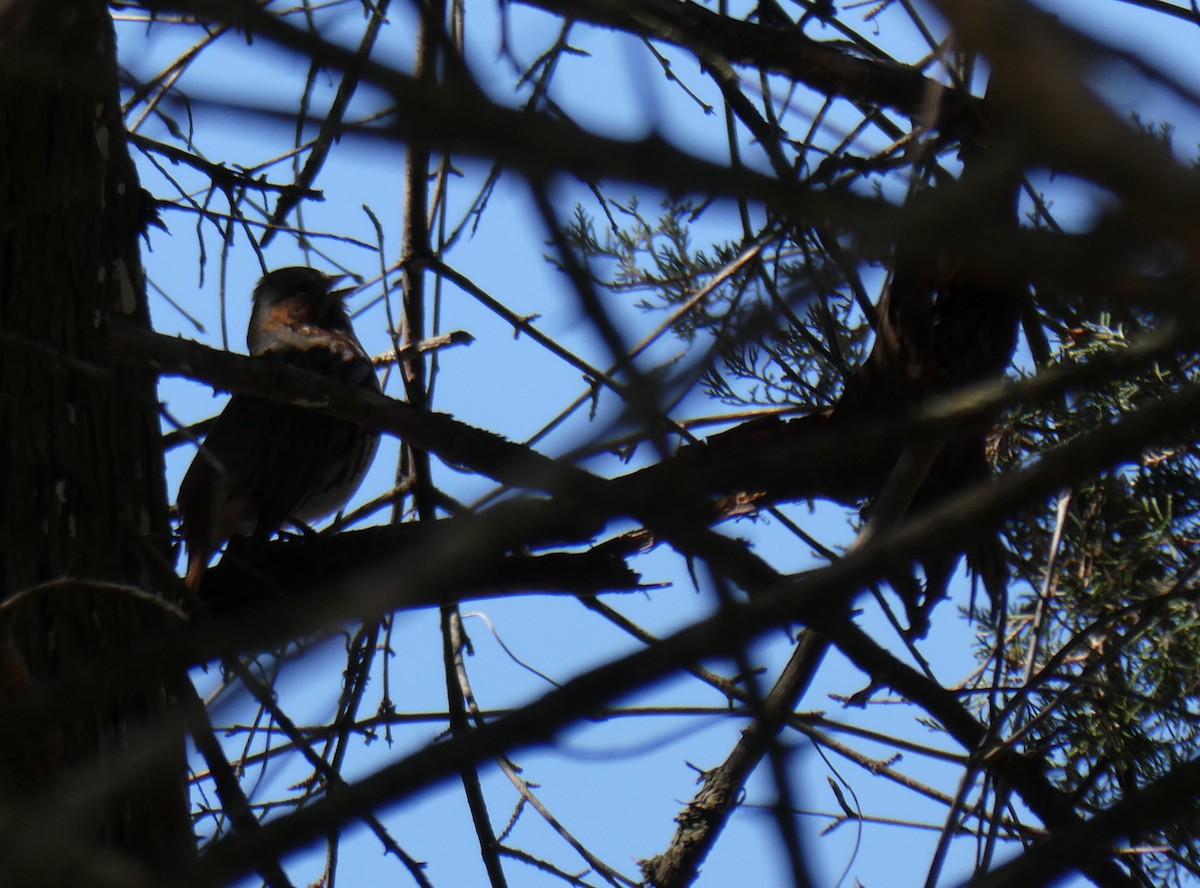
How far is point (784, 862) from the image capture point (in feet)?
2.58

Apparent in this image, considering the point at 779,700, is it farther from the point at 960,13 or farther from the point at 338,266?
the point at 960,13

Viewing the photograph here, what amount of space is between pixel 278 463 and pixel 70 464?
2554mm

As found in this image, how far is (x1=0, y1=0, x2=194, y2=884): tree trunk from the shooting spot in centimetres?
213

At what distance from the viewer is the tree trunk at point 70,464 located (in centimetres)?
213

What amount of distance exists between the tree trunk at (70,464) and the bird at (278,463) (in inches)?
65.7

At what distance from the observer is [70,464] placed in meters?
2.39

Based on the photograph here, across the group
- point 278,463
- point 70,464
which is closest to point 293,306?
point 278,463

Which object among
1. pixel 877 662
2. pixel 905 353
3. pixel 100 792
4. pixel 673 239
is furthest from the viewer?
pixel 673 239

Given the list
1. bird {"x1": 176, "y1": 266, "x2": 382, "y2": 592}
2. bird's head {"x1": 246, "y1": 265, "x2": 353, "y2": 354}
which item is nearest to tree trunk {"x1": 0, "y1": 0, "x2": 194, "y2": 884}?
bird {"x1": 176, "y1": 266, "x2": 382, "y2": 592}

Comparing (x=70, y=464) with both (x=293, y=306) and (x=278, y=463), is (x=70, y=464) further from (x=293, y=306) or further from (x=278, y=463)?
(x=293, y=306)

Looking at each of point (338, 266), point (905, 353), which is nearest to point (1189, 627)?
point (905, 353)

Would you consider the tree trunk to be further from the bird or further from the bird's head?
the bird's head

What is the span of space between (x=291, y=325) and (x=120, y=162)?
3.13 meters

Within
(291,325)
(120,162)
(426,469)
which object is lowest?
(426,469)
